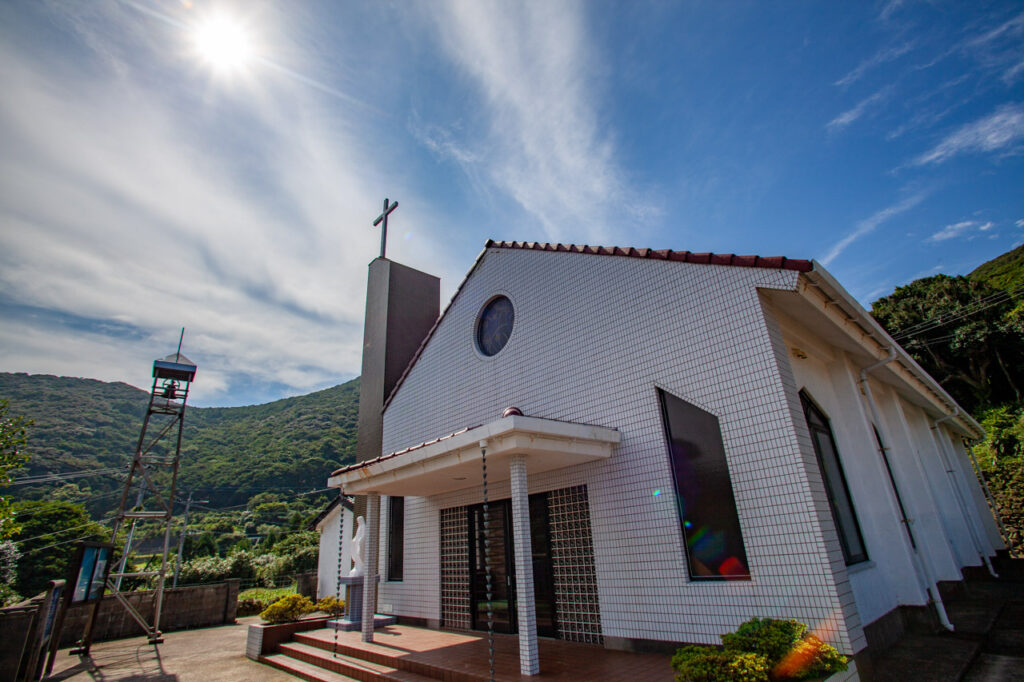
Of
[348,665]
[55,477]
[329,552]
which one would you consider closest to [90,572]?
[348,665]

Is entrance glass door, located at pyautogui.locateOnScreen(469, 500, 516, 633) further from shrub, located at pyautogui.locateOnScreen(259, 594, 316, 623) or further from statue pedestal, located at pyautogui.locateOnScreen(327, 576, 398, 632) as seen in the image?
shrub, located at pyautogui.locateOnScreen(259, 594, 316, 623)

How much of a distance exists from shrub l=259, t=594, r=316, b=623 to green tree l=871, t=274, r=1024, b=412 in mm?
33537

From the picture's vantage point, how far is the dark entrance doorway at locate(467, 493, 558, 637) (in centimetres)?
727

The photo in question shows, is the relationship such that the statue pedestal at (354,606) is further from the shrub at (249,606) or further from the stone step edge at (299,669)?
the shrub at (249,606)

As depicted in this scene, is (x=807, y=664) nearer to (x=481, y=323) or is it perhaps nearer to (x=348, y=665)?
(x=348, y=665)

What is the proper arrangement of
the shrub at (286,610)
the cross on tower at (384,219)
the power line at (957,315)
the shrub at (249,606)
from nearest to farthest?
1. the shrub at (286,610)
2. the cross on tower at (384,219)
3. the shrub at (249,606)
4. the power line at (957,315)

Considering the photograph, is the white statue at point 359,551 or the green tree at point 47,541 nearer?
the white statue at point 359,551

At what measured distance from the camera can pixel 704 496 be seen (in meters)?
5.70

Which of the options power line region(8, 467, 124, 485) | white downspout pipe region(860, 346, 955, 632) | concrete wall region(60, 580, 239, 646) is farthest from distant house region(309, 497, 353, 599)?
power line region(8, 467, 124, 485)

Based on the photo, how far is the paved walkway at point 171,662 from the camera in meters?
7.73

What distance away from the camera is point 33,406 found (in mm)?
48688

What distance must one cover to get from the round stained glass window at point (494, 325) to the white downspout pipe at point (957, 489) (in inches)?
486

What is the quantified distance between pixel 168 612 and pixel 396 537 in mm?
8754

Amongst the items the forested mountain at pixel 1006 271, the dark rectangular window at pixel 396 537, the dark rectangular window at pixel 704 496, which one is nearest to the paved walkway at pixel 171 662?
the dark rectangular window at pixel 396 537
